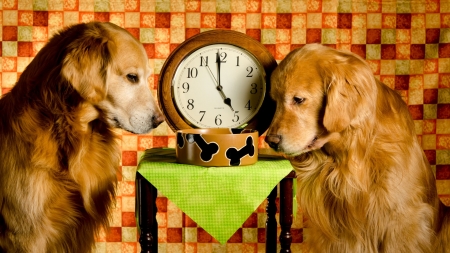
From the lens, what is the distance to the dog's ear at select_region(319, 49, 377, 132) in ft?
5.24

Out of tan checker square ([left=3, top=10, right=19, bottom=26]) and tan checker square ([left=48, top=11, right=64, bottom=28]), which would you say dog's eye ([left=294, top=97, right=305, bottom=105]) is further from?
tan checker square ([left=3, top=10, right=19, bottom=26])

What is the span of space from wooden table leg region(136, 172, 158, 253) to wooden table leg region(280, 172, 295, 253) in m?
0.38

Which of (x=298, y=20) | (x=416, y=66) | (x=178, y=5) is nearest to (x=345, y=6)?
(x=298, y=20)

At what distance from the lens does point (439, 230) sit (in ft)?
5.86

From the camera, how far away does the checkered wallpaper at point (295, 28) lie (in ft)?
7.62

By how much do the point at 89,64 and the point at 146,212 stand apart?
468mm

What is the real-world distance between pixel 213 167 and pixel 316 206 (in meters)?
0.51

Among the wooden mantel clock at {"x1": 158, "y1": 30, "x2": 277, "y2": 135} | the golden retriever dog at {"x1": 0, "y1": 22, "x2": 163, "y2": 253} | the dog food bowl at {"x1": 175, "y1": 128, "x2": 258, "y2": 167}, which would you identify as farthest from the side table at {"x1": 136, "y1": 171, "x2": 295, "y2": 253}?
the wooden mantel clock at {"x1": 158, "y1": 30, "x2": 277, "y2": 135}

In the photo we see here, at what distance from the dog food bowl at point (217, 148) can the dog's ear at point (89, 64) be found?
0.29 m

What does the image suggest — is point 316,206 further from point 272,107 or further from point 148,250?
point 148,250

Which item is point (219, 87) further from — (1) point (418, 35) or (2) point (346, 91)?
(1) point (418, 35)

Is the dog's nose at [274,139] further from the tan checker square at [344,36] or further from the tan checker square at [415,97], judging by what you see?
the tan checker square at [415,97]

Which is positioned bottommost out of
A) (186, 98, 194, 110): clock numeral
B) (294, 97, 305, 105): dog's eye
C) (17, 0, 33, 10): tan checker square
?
(186, 98, 194, 110): clock numeral

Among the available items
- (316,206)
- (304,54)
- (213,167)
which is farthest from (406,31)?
(213,167)
